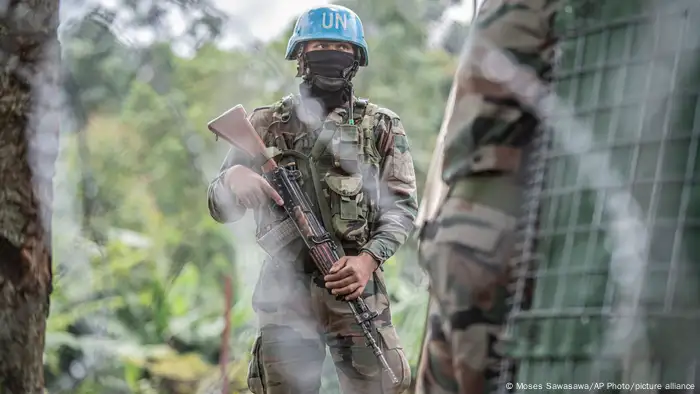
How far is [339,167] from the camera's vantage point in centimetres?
314

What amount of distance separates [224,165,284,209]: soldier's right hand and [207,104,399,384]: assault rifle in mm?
45

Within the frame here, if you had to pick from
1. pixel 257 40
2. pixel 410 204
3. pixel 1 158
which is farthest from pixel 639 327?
pixel 257 40

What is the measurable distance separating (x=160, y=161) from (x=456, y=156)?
547 cm

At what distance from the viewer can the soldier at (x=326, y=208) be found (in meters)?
3.07

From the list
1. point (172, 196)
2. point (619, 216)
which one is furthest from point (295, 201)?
point (172, 196)

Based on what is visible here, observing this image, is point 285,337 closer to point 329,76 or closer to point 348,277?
point 348,277

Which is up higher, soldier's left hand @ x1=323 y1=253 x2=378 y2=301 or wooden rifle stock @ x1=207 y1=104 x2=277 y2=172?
wooden rifle stock @ x1=207 y1=104 x2=277 y2=172

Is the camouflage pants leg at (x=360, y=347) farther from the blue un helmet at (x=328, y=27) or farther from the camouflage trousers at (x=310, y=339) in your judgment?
the blue un helmet at (x=328, y=27)

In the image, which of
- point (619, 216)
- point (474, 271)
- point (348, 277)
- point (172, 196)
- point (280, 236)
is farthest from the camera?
point (172, 196)

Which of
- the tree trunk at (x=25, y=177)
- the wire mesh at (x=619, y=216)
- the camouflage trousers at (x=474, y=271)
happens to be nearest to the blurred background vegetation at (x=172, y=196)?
the tree trunk at (x=25, y=177)

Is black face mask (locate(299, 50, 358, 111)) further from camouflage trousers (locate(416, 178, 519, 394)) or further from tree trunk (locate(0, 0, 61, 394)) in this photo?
camouflage trousers (locate(416, 178, 519, 394))

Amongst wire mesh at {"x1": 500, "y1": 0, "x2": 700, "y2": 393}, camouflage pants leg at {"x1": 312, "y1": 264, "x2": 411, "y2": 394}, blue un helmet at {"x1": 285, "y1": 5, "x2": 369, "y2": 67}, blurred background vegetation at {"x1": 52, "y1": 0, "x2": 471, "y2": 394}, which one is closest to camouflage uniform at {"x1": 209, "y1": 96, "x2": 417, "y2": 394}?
camouflage pants leg at {"x1": 312, "y1": 264, "x2": 411, "y2": 394}

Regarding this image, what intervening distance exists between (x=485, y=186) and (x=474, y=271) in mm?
156

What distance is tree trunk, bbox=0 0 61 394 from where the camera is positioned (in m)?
3.17
